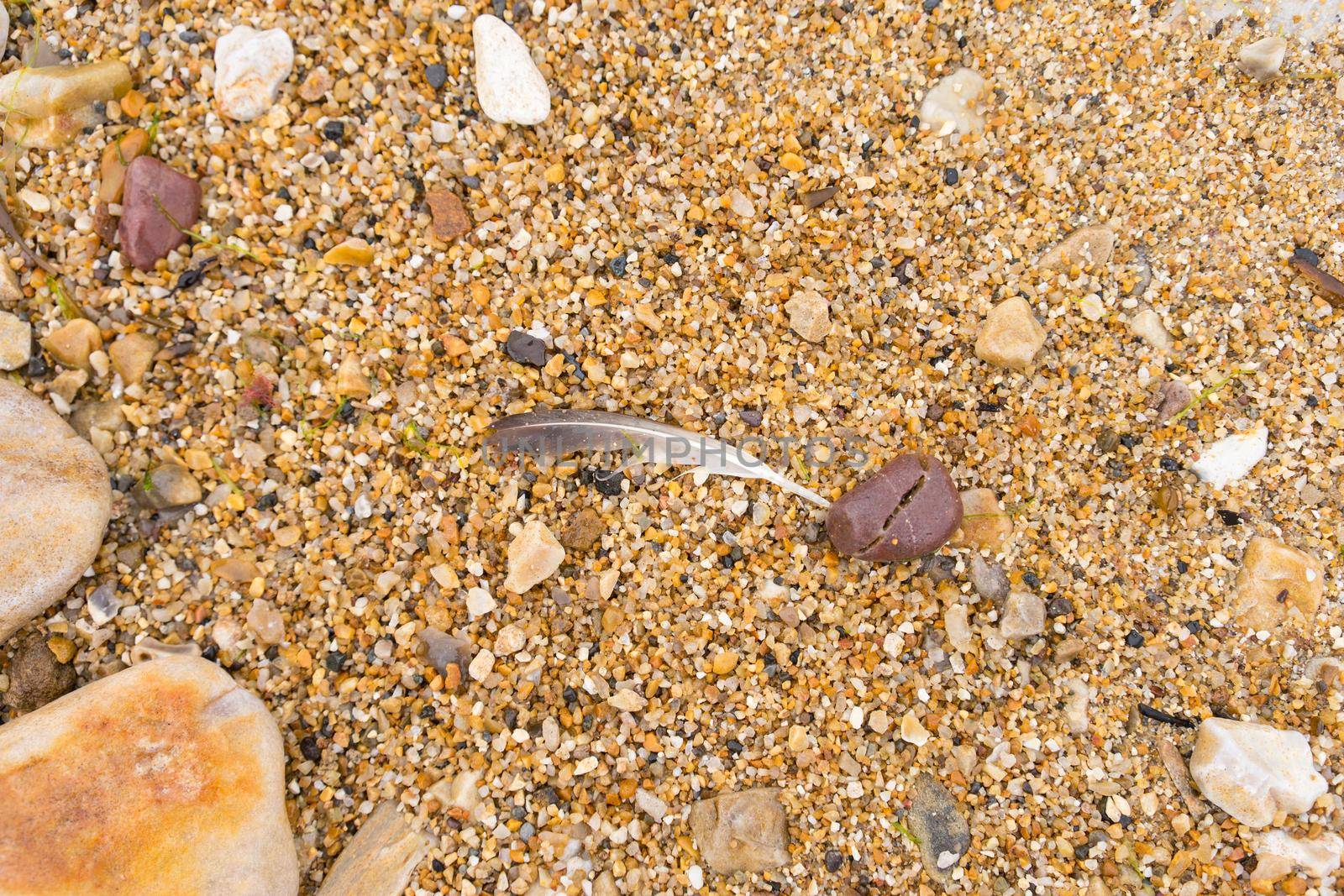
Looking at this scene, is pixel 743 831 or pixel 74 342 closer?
pixel 743 831

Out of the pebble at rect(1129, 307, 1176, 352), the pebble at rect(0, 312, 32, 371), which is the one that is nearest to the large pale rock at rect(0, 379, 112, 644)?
the pebble at rect(0, 312, 32, 371)

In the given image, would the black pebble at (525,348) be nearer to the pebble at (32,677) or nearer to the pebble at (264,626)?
the pebble at (264,626)

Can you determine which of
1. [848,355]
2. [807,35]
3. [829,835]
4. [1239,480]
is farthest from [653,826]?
[807,35]

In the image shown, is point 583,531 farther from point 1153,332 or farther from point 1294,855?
point 1294,855

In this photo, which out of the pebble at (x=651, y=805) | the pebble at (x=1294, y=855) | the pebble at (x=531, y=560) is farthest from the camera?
the pebble at (x=531, y=560)

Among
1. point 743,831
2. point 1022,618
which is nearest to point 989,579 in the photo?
point 1022,618

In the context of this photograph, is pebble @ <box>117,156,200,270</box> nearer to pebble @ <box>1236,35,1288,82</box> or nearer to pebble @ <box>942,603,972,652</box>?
pebble @ <box>942,603,972,652</box>

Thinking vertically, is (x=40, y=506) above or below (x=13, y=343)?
below

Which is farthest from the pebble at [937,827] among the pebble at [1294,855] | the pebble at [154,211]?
the pebble at [154,211]
